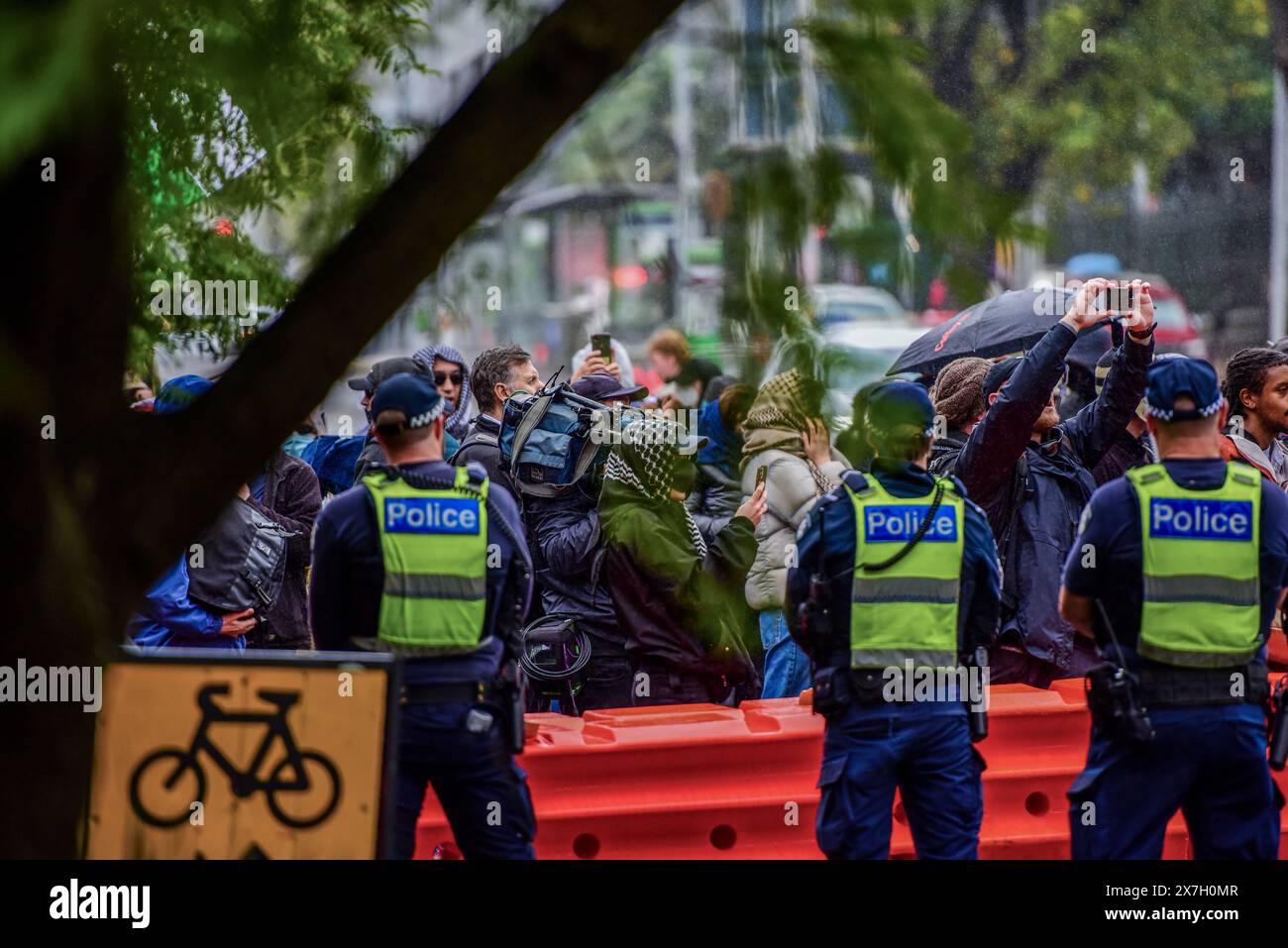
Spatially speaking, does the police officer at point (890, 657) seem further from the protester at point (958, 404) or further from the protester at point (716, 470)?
the protester at point (716, 470)

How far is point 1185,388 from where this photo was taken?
5.54 m

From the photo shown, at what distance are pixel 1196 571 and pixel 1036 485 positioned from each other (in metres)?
1.58

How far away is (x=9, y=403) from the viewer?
2498mm

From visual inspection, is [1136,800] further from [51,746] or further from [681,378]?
[51,746]

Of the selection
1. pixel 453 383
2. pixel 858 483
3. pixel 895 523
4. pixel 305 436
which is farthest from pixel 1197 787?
pixel 305 436

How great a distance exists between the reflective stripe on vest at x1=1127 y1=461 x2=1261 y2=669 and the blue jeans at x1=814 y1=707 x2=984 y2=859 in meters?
0.73

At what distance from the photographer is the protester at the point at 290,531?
748 centimetres

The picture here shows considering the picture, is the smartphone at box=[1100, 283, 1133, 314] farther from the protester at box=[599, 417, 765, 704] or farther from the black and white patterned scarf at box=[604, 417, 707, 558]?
the black and white patterned scarf at box=[604, 417, 707, 558]

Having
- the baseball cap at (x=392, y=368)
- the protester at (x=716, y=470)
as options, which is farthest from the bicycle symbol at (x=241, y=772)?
the protester at (x=716, y=470)

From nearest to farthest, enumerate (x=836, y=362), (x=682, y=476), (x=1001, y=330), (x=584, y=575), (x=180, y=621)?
(x=836, y=362), (x=682, y=476), (x=180, y=621), (x=584, y=575), (x=1001, y=330)

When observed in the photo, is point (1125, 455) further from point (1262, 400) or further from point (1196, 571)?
point (1196, 571)

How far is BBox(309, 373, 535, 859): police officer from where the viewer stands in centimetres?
550
